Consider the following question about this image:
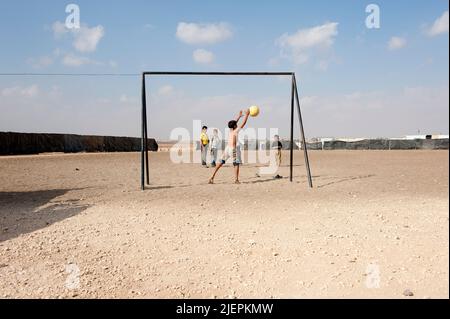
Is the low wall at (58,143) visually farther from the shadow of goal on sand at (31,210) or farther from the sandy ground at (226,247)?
the sandy ground at (226,247)

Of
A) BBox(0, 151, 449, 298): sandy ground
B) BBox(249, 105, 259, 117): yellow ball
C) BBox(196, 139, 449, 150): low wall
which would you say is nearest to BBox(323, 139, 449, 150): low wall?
BBox(196, 139, 449, 150): low wall

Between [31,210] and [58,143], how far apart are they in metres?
22.6

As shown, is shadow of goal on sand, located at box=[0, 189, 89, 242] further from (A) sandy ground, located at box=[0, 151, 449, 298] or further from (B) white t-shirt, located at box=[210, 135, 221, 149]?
(B) white t-shirt, located at box=[210, 135, 221, 149]

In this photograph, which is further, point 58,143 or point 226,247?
point 58,143

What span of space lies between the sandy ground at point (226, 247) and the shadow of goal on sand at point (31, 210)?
0.03 m

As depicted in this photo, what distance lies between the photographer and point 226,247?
3.93m

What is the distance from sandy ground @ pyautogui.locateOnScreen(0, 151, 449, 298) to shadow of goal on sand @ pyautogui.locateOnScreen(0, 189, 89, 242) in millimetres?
26

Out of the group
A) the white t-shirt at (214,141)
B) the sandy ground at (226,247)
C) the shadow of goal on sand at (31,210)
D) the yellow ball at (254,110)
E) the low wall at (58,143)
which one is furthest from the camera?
the low wall at (58,143)

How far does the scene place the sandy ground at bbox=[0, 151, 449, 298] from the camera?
3.01 m

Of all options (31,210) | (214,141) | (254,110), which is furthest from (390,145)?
(31,210)

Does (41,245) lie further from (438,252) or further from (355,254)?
(438,252)

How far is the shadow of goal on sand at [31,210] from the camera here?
16.0 ft

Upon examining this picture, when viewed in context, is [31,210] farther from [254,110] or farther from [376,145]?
[376,145]

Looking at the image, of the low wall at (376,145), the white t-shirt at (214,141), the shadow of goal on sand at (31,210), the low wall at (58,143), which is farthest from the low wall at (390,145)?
the shadow of goal on sand at (31,210)
